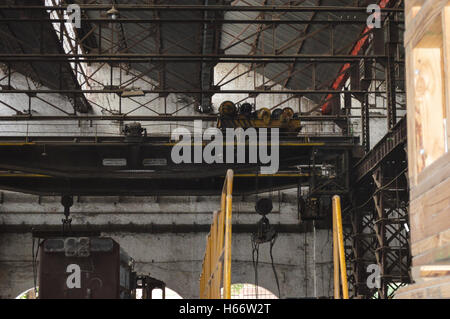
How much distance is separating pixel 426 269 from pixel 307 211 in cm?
1930

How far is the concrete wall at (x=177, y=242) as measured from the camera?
30156 mm

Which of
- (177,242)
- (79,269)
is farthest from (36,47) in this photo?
(79,269)

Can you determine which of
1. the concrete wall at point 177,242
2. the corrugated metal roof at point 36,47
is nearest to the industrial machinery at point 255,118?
the corrugated metal roof at point 36,47

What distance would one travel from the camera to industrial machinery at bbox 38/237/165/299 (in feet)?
38.9

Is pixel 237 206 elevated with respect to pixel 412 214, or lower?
elevated

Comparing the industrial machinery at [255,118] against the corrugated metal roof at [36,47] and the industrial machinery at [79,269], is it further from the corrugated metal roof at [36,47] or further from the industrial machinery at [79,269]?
the industrial machinery at [79,269]

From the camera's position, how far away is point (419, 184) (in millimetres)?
3492

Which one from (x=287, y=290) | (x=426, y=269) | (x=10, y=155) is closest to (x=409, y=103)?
(x=426, y=269)

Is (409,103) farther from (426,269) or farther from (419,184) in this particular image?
(426,269)

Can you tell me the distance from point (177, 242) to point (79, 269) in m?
18.8

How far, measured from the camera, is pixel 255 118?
842 inches

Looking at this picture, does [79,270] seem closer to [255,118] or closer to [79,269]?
[79,269]
